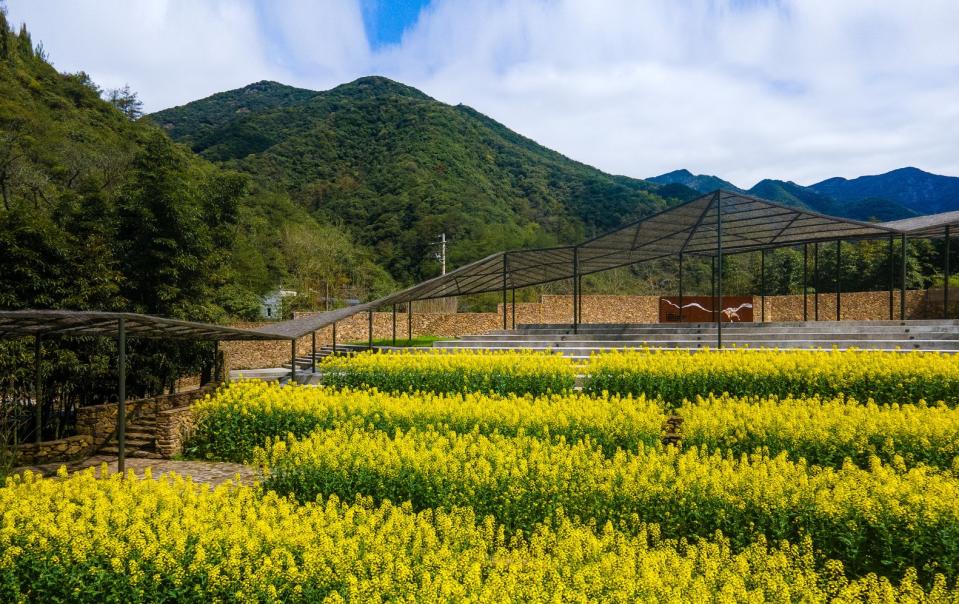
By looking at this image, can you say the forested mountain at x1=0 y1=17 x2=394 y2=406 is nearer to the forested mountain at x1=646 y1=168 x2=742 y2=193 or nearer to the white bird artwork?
the white bird artwork

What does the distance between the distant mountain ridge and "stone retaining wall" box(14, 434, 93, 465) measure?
7393 cm

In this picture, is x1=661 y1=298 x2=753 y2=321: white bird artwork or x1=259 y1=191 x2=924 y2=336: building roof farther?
x1=661 y1=298 x2=753 y2=321: white bird artwork

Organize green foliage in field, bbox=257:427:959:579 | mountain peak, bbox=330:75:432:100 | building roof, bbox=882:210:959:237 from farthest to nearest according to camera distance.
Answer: mountain peak, bbox=330:75:432:100 < building roof, bbox=882:210:959:237 < green foliage in field, bbox=257:427:959:579

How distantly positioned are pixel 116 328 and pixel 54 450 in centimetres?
292

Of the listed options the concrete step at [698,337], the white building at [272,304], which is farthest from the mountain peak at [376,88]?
the concrete step at [698,337]

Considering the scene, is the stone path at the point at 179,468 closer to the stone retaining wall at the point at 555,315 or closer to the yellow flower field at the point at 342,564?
the yellow flower field at the point at 342,564

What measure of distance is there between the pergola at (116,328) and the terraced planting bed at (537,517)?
1.38 metres

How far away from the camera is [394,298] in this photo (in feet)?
53.2

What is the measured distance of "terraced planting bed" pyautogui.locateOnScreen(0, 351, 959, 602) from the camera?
12.1 ft

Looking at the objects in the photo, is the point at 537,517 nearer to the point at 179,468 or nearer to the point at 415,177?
the point at 179,468

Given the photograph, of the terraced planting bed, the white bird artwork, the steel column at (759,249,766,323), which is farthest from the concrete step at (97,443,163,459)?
the white bird artwork

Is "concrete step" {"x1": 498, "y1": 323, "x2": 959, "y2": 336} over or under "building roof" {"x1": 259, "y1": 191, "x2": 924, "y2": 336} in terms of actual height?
under

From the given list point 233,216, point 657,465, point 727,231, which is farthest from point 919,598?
point 233,216

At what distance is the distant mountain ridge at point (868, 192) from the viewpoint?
69.9m
